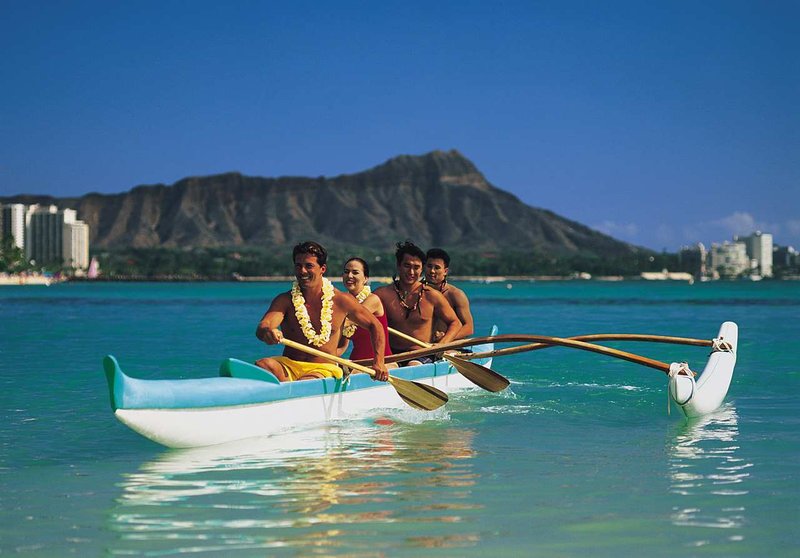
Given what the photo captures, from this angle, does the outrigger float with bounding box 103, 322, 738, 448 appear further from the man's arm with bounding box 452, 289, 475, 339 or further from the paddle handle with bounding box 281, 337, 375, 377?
the man's arm with bounding box 452, 289, 475, 339

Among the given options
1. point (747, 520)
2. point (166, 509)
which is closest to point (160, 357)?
point (166, 509)

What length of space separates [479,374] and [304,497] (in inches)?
218

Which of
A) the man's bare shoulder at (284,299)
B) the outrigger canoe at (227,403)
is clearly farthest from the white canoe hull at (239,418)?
the man's bare shoulder at (284,299)

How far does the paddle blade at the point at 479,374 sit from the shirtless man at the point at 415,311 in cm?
64

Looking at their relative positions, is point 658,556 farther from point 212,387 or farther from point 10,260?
point 10,260

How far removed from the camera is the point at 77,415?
42.0 feet

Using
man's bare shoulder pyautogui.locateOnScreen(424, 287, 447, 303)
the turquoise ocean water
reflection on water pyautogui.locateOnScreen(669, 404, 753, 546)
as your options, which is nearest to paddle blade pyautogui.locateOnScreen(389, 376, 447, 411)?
the turquoise ocean water

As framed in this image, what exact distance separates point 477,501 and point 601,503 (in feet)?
3.00

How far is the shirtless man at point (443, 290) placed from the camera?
13547 millimetres

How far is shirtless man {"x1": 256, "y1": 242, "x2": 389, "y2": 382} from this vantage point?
987cm

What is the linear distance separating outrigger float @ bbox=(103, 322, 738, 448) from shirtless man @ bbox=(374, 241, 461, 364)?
1.68ft

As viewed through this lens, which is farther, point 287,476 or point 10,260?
point 10,260

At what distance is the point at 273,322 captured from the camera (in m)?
9.64

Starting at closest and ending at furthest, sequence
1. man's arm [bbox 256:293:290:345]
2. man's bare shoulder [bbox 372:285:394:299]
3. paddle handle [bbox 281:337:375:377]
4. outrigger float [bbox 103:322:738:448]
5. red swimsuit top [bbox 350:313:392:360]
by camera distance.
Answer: outrigger float [bbox 103:322:738:448]
man's arm [bbox 256:293:290:345]
paddle handle [bbox 281:337:375:377]
red swimsuit top [bbox 350:313:392:360]
man's bare shoulder [bbox 372:285:394:299]
